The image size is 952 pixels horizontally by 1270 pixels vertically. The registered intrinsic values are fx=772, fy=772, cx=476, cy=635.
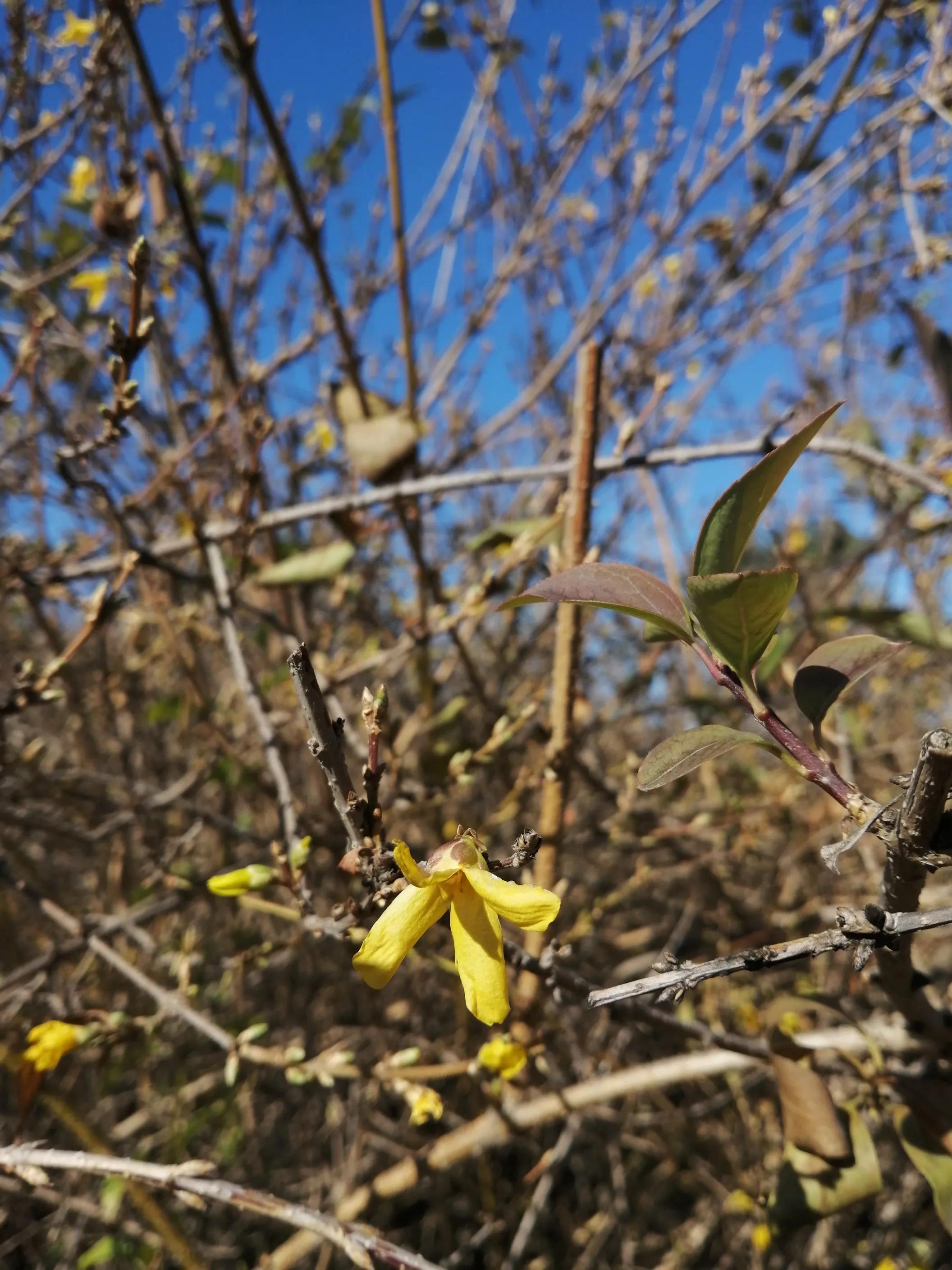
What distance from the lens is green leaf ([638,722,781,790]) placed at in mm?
581

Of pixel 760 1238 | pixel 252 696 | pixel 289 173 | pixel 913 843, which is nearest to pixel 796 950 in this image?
pixel 913 843

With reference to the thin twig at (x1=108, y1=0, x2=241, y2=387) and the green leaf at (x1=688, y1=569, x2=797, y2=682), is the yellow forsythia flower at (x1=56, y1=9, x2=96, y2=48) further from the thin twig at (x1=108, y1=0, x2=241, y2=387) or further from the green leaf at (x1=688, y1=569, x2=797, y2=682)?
the green leaf at (x1=688, y1=569, x2=797, y2=682)

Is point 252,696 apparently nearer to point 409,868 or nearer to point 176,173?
point 409,868

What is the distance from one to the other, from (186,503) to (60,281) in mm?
1870

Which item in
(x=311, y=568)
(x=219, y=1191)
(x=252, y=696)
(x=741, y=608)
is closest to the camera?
(x=741, y=608)

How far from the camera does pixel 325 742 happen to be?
613 mm

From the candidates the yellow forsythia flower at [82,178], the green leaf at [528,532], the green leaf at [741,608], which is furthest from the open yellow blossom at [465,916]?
the yellow forsythia flower at [82,178]

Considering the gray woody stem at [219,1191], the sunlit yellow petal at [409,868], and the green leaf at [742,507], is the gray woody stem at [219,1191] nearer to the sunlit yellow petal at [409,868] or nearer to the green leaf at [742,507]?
the sunlit yellow petal at [409,868]

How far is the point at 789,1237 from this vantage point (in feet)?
3.05

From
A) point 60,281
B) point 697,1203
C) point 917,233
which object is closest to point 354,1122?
point 697,1203

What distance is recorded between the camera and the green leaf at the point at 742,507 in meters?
0.58

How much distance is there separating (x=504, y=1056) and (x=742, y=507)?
75 centimetres

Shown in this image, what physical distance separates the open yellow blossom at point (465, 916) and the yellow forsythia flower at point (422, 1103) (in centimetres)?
46

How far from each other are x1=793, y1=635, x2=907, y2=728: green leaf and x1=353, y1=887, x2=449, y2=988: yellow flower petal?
367 millimetres
